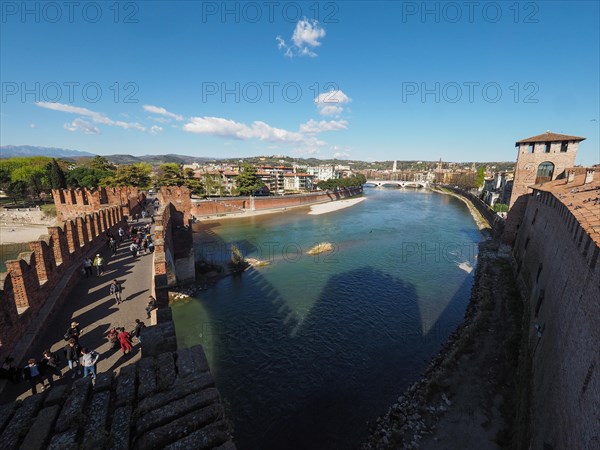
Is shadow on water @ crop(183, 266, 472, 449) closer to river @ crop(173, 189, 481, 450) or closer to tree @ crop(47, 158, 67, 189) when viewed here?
river @ crop(173, 189, 481, 450)

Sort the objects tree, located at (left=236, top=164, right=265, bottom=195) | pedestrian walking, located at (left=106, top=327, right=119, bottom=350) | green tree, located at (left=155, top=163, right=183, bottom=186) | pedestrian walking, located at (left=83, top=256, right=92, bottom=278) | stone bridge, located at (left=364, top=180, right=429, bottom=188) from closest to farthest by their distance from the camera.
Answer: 1. pedestrian walking, located at (left=106, top=327, right=119, bottom=350)
2. pedestrian walking, located at (left=83, top=256, right=92, bottom=278)
3. green tree, located at (left=155, top=163, right=183, bottom=186)
4. tree, located at (left=236, top=164, right=265, bottom=195)
5. stone bridge, located at (left=364, top=180, right=429, bottom=188)

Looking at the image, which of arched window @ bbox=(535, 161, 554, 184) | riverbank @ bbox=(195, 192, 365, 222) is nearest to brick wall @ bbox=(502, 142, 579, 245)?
arched window @ bbox=(535, 161, 554, 184)

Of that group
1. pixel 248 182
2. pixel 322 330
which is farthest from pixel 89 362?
pixel 248 182

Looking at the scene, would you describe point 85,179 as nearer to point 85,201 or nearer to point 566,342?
point 85,201

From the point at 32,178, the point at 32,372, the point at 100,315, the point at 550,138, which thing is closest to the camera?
the point at 32,372

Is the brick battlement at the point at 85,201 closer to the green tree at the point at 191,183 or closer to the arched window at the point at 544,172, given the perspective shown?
the green tree at the point at 191,183

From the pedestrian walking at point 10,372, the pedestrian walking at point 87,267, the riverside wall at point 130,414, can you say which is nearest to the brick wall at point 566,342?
the riverside wall at point 130,414
